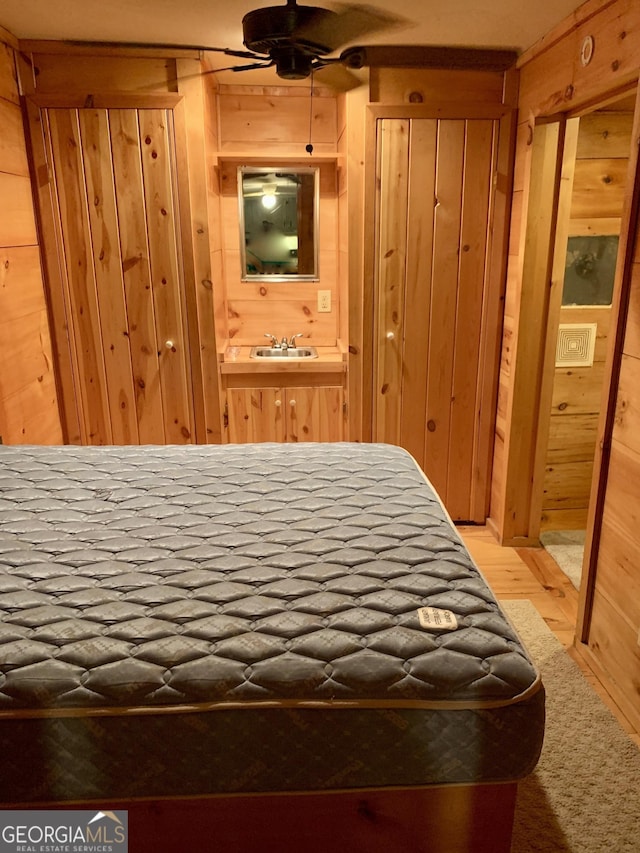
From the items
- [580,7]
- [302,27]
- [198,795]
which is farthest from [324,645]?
[580,7]

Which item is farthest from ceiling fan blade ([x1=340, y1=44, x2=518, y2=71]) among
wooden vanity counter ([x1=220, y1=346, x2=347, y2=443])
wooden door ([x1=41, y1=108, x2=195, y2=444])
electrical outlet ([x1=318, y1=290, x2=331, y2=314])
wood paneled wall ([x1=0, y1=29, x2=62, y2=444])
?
wood paneled wall ([x1=0, y1=29, x2=62, y2=444])

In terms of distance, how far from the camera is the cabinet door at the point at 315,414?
333cm

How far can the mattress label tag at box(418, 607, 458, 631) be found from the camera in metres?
1.30

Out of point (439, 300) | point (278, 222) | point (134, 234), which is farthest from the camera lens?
point (278, 222)

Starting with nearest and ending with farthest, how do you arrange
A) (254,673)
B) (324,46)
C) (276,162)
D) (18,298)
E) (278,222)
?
(254,673), (324,46), (18,298), (276,162), (278,222)

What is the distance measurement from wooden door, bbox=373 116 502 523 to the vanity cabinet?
0.25 metres

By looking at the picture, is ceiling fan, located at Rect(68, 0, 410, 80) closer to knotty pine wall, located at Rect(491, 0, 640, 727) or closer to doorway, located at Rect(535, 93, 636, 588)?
knotty pine wall, located at Rect(491, 0, 640, 727)

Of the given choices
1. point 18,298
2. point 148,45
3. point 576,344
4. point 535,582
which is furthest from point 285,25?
point 535,582

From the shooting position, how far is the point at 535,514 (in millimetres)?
3252

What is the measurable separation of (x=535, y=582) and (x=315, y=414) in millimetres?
1403

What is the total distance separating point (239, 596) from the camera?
1.40 meters

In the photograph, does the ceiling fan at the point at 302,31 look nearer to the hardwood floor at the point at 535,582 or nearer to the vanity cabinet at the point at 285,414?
the vanity cabinet at the point at 285,414

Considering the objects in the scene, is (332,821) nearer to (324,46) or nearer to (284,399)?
(284,399)

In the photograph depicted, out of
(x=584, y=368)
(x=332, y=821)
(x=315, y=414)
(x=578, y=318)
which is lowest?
(x=332, y=821)
